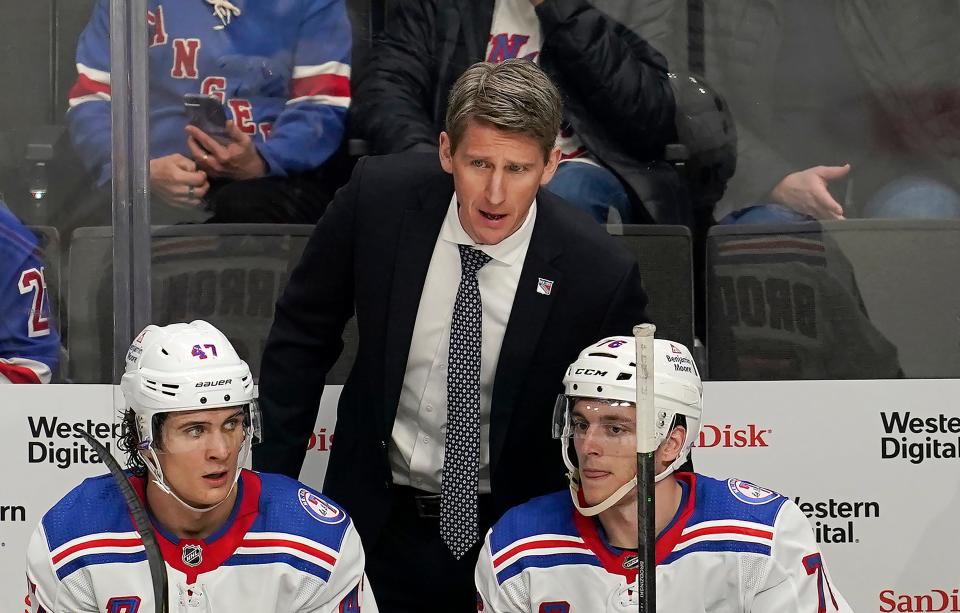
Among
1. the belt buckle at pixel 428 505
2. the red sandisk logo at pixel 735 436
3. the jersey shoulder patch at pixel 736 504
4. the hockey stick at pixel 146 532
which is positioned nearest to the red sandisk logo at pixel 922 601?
the red sandisk logo at pixel 735 436

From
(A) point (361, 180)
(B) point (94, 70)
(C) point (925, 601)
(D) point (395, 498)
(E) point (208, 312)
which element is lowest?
(C) point (925, 601)

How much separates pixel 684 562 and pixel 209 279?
160cm

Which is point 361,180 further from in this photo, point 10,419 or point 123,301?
point 10,419

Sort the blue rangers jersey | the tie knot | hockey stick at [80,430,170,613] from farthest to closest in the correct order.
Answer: the blue rangers jersey, the tie knot, hockey stick at [80,430,170,613]

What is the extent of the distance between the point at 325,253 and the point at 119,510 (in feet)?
2.19

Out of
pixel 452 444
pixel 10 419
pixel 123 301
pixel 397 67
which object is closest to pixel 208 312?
pixel 123 301

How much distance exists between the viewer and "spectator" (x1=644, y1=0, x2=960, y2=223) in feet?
11.9

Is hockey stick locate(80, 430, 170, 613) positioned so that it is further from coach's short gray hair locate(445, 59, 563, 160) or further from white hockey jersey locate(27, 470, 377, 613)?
coach's short gray hair locate(445, 59, 563, 160)

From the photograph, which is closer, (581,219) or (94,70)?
(581,219)

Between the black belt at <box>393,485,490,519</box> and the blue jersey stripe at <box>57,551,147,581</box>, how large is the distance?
2.03 feet

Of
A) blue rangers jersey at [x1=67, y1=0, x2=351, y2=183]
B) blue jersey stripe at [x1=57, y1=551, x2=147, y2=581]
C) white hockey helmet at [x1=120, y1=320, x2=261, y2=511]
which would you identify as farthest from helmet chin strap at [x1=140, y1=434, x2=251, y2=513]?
blue rangers jersey at [x1=67, y1=0, x2=351, y2=183]

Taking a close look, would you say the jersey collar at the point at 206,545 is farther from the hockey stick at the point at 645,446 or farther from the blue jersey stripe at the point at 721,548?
the hockey stick at the point at 645,446

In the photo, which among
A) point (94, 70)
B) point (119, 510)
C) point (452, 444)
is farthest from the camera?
point (94, 70)

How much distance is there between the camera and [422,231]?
2898mm
